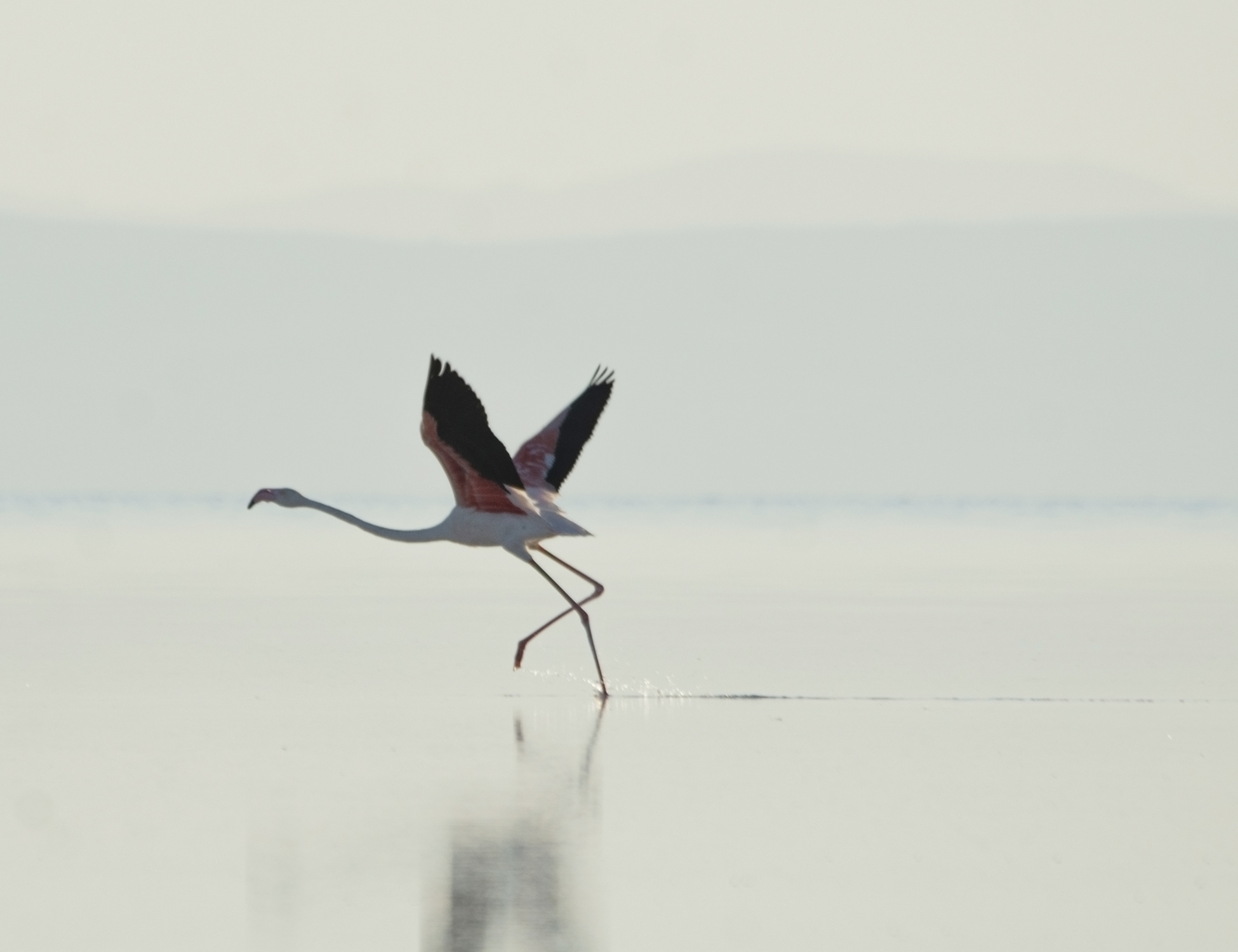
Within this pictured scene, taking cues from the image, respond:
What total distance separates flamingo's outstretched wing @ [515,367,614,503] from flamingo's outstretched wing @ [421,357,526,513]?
3.61 feet

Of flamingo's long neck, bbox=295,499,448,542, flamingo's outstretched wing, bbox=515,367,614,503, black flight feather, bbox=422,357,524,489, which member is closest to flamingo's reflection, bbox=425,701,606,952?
black flight feather, bbox=422,357,524,489

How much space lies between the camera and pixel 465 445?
12.8 metres

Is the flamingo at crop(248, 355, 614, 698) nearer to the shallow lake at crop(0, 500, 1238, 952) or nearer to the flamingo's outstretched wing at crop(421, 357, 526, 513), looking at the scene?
the flamingo's outstretched wing at crop(421, 357, 526, 513)

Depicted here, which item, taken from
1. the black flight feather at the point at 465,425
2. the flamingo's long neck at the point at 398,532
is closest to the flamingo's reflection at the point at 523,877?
the black flight feather at the point at 465,425

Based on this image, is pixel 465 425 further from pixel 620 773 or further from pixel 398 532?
pixel 620 773

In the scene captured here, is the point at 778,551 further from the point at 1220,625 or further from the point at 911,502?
the point at 911,502

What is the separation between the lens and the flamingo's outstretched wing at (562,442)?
1521 centimetres

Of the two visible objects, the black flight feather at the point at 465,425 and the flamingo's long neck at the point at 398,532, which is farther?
the flamingo's long neck at the point at 398,532

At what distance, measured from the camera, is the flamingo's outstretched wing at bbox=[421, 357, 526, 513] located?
12.2 m

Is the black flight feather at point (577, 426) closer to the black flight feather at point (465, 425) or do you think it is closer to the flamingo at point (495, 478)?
the flamingo at point (495, 478)

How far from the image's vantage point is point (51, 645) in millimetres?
15406

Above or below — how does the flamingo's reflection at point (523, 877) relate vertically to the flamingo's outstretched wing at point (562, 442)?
below

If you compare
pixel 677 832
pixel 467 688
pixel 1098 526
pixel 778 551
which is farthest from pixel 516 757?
pixel 1098 526

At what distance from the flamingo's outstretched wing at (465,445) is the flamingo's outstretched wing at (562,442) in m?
1.10
